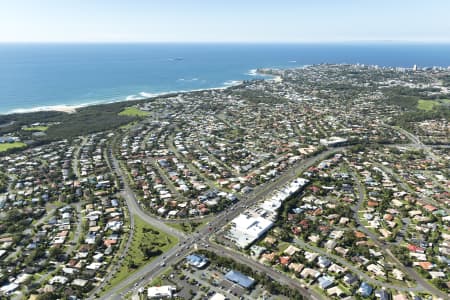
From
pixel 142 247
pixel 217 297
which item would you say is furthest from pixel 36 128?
pixel 217 297

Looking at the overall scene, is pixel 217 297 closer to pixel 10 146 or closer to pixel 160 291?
pixel 160 291

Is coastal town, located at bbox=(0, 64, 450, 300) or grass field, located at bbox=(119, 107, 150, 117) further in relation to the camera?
grass field, located at bbox=(119, 107, 150, 117)

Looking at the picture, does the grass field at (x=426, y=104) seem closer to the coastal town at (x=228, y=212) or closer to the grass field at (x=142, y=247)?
the coastal town at (x=228, y=212)

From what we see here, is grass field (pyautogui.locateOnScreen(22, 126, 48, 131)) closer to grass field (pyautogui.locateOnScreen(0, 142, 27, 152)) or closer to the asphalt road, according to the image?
grass field (pyautogui.locateOnScreen(0, 142, 27, 152))

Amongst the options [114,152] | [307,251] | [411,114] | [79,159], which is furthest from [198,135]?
[411,114]

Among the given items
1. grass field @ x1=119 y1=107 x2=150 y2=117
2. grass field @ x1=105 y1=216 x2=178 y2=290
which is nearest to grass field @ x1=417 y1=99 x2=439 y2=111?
grass field @ x1=119 y1=107 x2=150 y2=117

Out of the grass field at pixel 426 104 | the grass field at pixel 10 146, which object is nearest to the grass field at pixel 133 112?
the grass field at pixel 10 146
